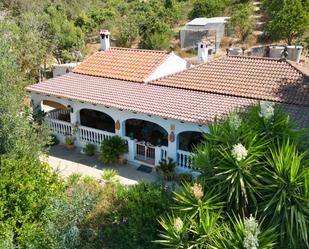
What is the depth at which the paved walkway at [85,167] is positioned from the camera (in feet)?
63.1

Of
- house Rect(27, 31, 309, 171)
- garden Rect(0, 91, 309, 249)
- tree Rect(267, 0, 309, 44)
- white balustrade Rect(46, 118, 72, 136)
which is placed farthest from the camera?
tree Rect(267, 0, 309, 44)

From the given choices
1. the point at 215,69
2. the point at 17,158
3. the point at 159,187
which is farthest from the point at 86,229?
the point at 215,69

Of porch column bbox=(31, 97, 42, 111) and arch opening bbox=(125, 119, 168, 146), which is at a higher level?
porch column bbox=(31, 97, 42, 111)

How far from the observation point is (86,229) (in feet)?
41.8

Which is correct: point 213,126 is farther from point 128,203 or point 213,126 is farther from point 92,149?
point 92,149

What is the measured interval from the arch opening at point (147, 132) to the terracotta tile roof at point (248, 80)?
306 cm

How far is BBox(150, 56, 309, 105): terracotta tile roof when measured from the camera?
20156 mm

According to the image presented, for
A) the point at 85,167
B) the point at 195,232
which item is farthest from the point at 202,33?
the point at 195,232

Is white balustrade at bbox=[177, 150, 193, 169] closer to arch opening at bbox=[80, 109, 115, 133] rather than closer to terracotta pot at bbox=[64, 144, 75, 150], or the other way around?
arch opening at bbox=[80, 109, 115, 133]

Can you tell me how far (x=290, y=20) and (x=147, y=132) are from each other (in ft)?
108

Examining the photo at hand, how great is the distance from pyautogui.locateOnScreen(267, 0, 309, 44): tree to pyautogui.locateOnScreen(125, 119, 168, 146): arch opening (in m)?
31.9

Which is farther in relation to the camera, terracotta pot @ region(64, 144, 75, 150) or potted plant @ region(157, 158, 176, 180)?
terracotta pot @ region(64, 144, 75, 150)

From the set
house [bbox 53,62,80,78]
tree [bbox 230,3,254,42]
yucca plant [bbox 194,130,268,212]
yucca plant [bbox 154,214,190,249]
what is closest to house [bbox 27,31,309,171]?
yucca plant [bbox 194,130,268,212]

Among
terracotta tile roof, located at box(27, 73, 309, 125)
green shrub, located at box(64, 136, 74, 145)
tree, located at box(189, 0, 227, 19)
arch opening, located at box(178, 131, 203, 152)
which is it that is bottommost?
green shrub, located at box(64, 136, 74, 145)
